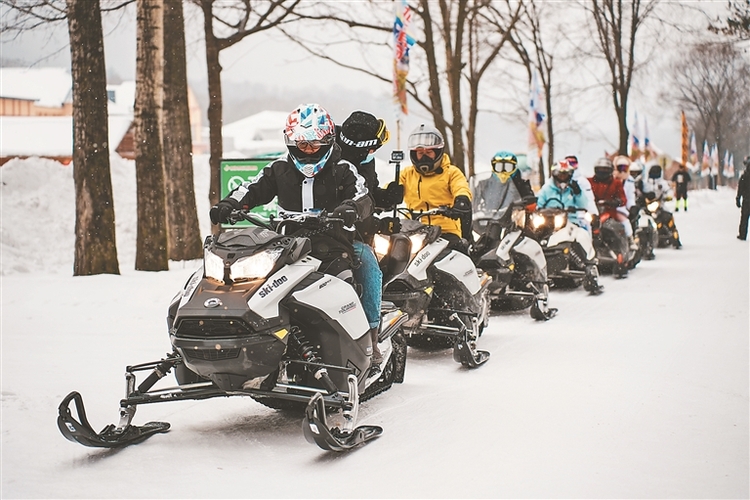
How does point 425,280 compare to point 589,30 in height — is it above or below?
below

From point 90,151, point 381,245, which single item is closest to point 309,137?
point 381,245

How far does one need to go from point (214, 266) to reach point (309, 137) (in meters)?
1.12

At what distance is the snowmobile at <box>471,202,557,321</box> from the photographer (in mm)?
11172

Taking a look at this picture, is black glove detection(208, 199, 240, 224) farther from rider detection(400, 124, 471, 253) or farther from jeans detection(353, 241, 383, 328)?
rider detection(400, 124, 471, 253)

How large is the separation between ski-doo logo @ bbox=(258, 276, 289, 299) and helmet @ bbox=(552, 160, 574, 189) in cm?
984

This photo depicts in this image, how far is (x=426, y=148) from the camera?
965cm

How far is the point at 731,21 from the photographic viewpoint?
2353 cm

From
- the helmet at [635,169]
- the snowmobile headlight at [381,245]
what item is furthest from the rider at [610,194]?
the snowmobile headlight at [381,245]

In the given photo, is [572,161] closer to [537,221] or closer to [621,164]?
[537,221]

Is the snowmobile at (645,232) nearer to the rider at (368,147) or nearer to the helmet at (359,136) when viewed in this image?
the rider at (368,147)

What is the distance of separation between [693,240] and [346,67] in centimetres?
1038

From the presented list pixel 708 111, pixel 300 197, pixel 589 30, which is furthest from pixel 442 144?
pixel 708 111

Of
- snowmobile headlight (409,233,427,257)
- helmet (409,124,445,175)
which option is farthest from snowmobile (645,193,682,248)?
snowmobile headlight (409,233,427,257)

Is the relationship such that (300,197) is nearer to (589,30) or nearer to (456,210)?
(456,210)
